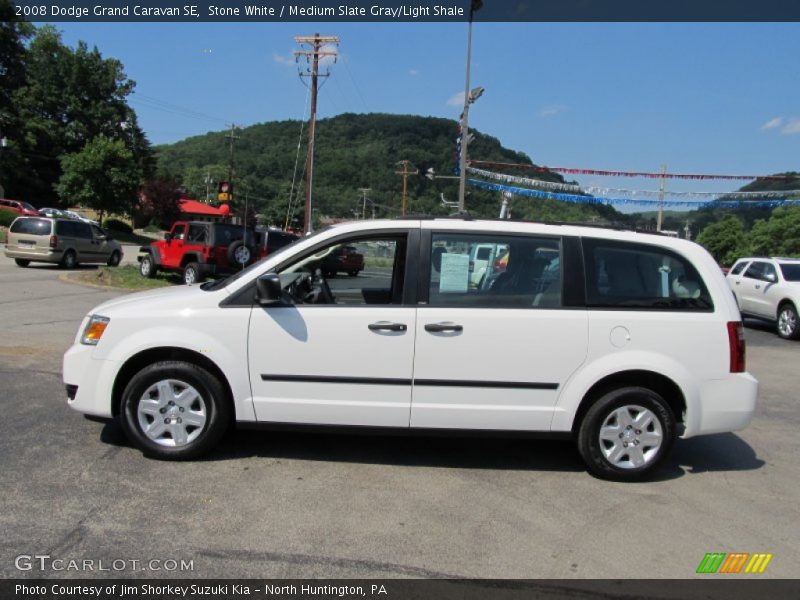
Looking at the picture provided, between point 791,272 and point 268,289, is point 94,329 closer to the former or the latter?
point 268,289

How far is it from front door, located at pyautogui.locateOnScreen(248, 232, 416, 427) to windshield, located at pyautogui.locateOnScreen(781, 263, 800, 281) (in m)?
13.2

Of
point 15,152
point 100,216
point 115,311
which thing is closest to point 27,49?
point 15,152

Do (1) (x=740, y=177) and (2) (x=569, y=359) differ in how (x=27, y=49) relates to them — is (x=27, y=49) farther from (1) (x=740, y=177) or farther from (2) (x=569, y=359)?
(2) (x=569, y=359)

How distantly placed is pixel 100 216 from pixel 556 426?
182ft

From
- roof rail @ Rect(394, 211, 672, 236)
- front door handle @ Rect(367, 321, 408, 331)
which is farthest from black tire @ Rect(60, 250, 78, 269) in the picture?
front door handle @ Rect(367, 321, 408, 331)

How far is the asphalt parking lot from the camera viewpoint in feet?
10.7

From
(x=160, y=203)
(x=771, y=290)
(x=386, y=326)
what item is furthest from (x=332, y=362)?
(x=160, y=203)

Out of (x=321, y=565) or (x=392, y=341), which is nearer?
(x=321, y=565)

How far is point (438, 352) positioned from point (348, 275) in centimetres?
99

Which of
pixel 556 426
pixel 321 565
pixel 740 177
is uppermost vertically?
pixel 740 177

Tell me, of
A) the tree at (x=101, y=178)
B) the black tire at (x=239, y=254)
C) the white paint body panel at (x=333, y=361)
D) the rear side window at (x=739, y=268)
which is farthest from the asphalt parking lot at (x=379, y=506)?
the tree at (x=101, y=178)

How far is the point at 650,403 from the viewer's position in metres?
4.42

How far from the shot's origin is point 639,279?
4570 millimetres

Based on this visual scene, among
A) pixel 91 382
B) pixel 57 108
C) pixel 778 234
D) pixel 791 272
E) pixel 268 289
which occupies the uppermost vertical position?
pixel 57 108
